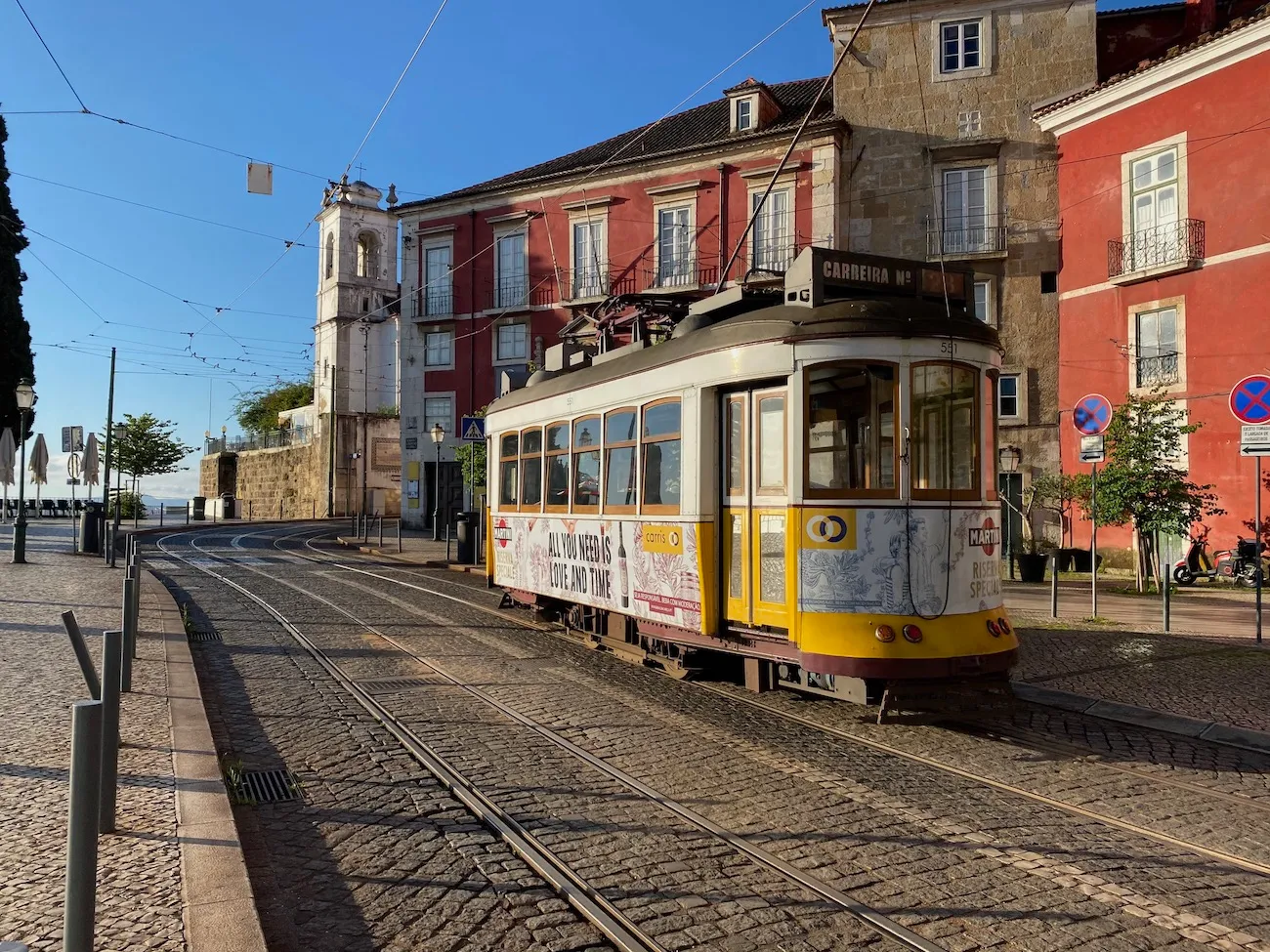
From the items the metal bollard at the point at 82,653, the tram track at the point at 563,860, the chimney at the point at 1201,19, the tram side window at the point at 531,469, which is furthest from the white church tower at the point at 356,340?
the metal bollard at the point at 82,653

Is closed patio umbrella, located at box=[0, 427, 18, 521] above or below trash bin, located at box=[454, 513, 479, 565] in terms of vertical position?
above

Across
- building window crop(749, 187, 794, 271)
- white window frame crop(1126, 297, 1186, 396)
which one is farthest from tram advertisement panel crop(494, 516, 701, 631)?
building window crop(749, 187, 794, 271)

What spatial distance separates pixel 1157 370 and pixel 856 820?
63.6ft

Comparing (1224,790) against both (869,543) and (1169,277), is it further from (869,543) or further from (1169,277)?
(1169,277)

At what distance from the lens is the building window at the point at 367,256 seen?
2226 inches

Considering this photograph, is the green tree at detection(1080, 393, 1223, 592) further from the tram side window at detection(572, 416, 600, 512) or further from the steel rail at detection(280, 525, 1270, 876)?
the steel rail at detection(280, 525, 1270, 876)

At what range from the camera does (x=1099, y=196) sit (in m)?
22.8

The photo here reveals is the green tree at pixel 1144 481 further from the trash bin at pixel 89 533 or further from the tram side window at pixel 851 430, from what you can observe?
the trash bin at pixel 89 533

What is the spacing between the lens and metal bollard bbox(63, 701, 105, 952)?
3.04 metres

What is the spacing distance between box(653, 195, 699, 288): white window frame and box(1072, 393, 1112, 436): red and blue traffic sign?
18.7 meters

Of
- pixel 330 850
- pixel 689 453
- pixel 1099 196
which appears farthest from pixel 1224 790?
pixel 1099 196

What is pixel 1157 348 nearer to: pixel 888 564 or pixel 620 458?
pixel 620 458

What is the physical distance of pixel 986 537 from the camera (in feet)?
23.9

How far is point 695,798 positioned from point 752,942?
1.73 m
